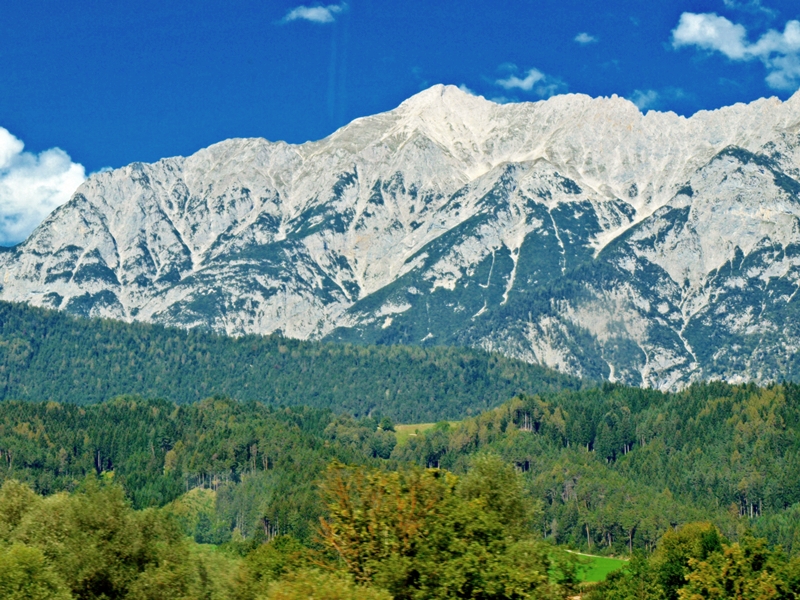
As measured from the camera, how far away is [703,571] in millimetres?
131750

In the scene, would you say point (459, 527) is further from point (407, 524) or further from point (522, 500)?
point (522, 500)

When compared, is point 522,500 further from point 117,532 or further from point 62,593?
point 62,593

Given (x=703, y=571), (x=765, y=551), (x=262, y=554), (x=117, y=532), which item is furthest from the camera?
(x=262, y=554)

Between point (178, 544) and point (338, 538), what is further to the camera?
point (178, 544)

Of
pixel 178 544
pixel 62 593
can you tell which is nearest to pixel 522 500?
pixel 178 544

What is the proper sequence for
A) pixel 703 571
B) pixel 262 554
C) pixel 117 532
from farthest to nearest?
pixel 262 554 < pixel 703 571 < pixel 117 532

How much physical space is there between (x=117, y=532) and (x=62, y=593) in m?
17.4

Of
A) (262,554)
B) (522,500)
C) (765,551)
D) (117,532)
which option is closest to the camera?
(117,532)

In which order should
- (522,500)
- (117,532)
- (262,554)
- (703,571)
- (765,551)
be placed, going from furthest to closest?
(262,554) → (765,551) → (703,571) → (522,500) → (117,532)

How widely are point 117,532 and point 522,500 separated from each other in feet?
131

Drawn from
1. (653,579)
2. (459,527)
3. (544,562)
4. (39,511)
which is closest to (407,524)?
(459,527)

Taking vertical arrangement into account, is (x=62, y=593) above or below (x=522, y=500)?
below

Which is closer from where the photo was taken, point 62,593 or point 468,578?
point 468,578

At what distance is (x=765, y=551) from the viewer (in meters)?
148
